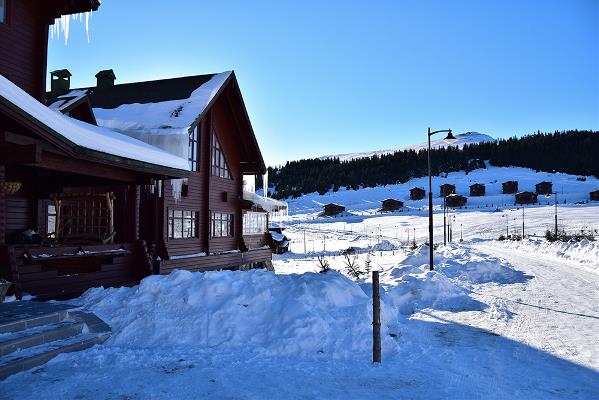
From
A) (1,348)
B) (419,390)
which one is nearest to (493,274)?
(419,390)

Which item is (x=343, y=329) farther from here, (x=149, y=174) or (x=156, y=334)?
(x=149, y=174)

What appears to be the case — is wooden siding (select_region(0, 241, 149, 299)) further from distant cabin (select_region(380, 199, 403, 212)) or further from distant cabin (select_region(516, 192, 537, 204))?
distant cabin (select_region(516, 192, 537, 204))

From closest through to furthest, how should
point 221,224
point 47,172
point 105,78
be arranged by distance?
point 47,172 < point 221,224 < point 105,78

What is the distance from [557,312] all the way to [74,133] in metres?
11.6

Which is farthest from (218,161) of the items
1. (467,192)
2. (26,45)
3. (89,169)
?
(467,192)

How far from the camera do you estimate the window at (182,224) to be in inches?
679

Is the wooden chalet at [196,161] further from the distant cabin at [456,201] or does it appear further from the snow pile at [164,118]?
the distant cabin at [456,201]

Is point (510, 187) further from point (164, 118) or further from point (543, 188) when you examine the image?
point (164, 118)

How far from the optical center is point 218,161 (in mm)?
20844

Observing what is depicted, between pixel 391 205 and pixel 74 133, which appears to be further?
pixel 391 205

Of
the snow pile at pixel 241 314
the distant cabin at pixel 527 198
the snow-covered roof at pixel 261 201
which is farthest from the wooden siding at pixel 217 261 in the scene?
the distant cabin at pixel 527 198

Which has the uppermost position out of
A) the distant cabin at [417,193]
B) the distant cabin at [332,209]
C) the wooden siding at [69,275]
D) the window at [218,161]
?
the distant cabin at [417,193]

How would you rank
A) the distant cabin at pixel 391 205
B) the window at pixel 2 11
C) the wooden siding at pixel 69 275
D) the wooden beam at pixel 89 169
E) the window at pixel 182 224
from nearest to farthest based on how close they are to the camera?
1. the wooden siding at pixel 69 275
2. the wooden beam at pixel 89 169
3. the window at pixel 2 11
4. the window at pixel 182 224
5. the distant cabin at pixel 391 205

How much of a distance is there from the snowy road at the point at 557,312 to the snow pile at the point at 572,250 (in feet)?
12.2
